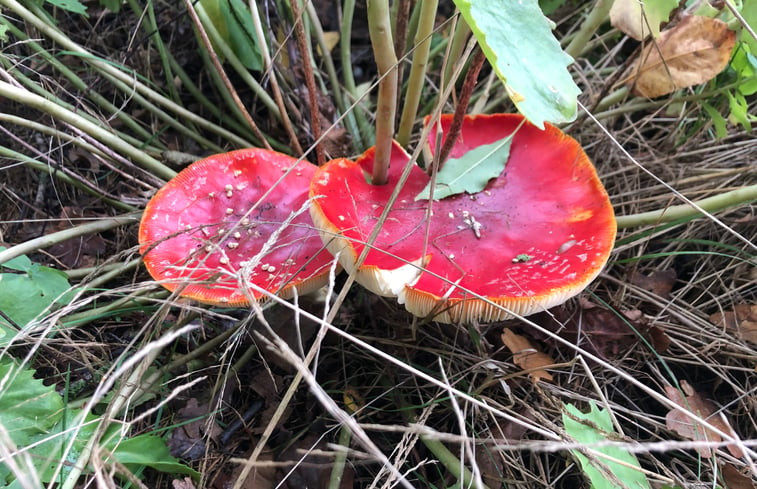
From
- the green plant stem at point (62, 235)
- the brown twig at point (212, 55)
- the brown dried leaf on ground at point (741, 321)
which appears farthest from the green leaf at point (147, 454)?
the brown dried leaf on ground at point (741, 321)

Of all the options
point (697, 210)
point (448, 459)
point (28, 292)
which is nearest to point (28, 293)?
point (28, 292)

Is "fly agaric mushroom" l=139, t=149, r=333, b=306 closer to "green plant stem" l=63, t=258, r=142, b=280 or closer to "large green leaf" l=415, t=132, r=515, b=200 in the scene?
"green plant stem" l=63, t=258, r=142, b=280

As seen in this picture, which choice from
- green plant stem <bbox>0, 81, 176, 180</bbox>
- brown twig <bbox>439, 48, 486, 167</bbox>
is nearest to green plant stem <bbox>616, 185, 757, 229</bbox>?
brown twig <bbox>439, 48, 486, 167</bbox>

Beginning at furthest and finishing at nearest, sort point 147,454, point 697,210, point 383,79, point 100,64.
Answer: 1. point 100,64
2. point 697,210
3. point 383,79
4. point 147,454

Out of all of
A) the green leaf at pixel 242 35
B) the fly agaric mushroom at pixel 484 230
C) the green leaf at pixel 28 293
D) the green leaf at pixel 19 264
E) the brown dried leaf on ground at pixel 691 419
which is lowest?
the brown dried leaf on ground at pixel 691 419

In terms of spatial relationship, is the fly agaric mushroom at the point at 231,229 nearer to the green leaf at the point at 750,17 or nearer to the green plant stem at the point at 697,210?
the green plant stem at the point at 697,210

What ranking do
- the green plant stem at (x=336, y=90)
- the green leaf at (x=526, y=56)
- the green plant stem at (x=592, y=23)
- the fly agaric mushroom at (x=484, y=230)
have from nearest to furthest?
the green leaf at (x=526, y=56) → the fly agaric mushroom at (x=484, y=230) → the green plant stem at (x=592, y=23) → the green plant stem at (x=336, y=90)

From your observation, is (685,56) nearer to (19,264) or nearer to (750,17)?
(750,17)
